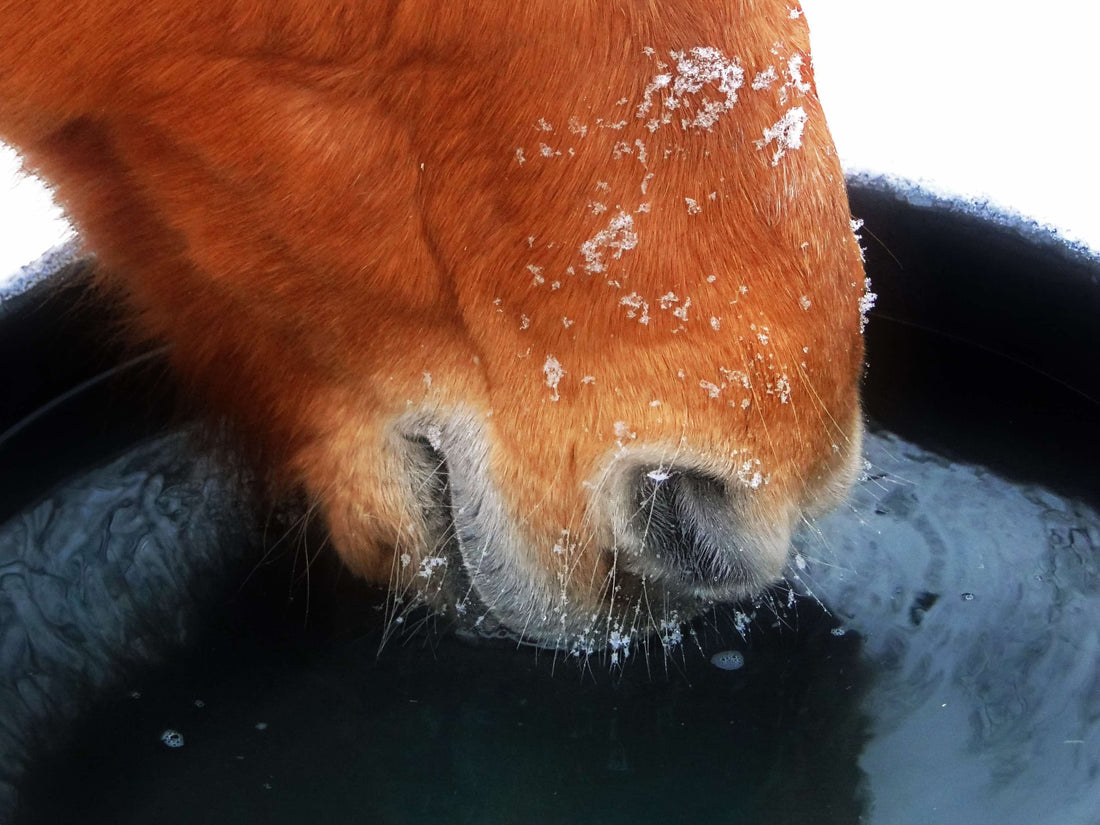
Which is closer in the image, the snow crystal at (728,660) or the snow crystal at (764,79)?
the snow crystal at (764,79)

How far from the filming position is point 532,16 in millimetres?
927

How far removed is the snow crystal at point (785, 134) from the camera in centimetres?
98

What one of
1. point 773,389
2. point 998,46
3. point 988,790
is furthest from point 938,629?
point 998,46

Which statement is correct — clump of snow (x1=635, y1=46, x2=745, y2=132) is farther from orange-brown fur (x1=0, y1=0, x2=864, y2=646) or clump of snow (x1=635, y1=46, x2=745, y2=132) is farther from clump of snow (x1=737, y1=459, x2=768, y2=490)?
clump of snow (x1=737, y1=459, x2=768, y2=490)

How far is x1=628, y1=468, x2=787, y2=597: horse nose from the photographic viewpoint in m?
1.05

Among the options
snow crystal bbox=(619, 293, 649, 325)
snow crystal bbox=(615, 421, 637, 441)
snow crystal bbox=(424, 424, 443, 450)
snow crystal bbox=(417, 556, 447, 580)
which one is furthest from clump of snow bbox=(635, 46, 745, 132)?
snow crystal bbox=(417, 556, 447, 580)

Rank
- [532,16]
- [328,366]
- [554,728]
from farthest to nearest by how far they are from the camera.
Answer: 1. [554,728]
2. [328,366]
3. [532,16]

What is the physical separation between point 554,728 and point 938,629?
560 millimetres

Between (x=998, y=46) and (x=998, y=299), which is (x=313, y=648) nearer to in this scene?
(x=998, y=299)

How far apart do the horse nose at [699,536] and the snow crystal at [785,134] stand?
279 mm

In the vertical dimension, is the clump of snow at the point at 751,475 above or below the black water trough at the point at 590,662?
above

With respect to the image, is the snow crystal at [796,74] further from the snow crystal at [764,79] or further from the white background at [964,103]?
the white background at [964,103]

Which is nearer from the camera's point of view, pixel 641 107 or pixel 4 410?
pixel 641 107

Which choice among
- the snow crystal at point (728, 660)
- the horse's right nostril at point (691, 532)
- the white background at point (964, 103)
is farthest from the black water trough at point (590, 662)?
the horse's right nostril at point (691, 532)
